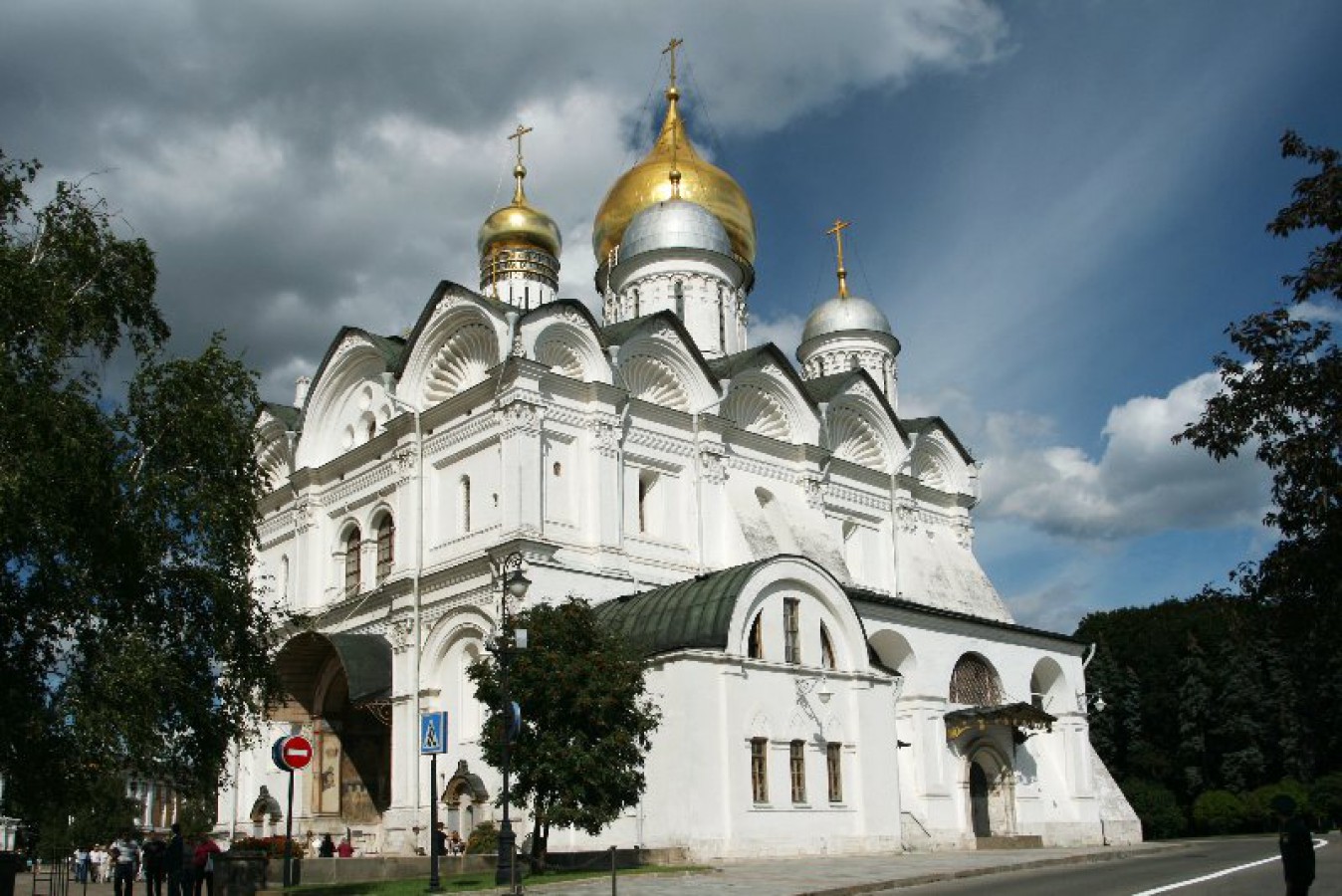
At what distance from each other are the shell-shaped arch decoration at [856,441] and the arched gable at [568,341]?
9.75m

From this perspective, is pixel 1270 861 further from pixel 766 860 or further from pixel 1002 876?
pixel 766 860

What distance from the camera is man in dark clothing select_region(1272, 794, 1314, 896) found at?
11156mm

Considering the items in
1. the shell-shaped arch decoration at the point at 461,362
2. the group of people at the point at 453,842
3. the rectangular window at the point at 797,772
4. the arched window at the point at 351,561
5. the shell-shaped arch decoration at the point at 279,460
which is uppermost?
the shell-shaped arch decoration at the point at 461,362

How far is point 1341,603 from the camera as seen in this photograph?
11773 millimetres

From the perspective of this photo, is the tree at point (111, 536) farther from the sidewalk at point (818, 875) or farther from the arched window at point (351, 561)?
the arched window at point (351, 561)

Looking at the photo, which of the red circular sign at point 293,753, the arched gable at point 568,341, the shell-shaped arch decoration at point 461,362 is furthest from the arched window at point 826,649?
the red circular sign at point 293,753

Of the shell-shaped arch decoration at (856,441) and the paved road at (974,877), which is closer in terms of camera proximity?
the paved road at (974,877)

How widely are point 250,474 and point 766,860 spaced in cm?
1155

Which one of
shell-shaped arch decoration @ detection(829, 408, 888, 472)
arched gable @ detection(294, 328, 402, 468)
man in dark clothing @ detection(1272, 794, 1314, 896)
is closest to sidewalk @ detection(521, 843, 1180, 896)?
man in dark clothing @ detection(1272, 794, 1314, 896)

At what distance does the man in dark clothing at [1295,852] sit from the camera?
1116 centimetres

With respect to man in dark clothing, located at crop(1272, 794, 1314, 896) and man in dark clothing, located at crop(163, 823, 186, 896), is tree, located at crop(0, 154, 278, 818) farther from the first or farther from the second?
man in dark clothing, located at crop(1272, 794, 1314, 896)

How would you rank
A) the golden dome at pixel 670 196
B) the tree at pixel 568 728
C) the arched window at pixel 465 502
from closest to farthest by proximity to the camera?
the tree at pixel 568 728 < the arched window at pixel 465 502 < the golden dome at pixel 670 196

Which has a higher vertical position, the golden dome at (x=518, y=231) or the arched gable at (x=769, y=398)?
the golden dome at (x=518, y=231)

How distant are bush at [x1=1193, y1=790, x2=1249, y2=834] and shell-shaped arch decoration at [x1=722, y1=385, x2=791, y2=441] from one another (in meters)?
25.7
